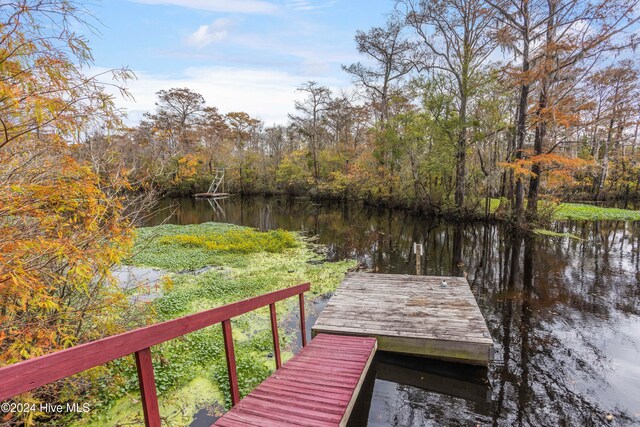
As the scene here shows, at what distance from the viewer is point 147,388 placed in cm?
213

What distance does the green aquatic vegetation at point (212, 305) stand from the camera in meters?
4.44

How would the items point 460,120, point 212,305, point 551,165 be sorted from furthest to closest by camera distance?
1. point 460,120
2. point 551,165
3. point 212,305

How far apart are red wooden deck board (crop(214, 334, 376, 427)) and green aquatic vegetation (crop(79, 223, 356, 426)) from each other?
109 centimetres

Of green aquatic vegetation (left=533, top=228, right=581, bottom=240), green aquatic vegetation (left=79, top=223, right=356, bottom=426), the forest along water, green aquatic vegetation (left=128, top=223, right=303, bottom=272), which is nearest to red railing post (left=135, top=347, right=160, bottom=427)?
green aquatic vegetation (left=79, top=223, right=356, bottom=426)

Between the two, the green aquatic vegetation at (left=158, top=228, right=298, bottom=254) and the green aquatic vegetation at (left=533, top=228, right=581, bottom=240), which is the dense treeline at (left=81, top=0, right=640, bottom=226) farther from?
the green aquatic vegetation at (left=158, top=228, right=298, bottom=254)

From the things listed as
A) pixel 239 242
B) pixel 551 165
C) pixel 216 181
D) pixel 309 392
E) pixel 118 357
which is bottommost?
pixel 239 242

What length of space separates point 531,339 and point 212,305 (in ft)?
22.8

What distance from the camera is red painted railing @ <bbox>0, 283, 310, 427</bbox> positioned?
1400 mm

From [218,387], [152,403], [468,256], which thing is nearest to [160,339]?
[152,403]

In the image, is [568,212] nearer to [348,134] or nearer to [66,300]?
[348,134]

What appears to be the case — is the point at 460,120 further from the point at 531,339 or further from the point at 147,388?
the point at 147,388

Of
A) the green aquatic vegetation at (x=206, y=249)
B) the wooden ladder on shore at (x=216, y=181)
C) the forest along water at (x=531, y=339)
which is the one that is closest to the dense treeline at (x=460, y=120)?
the wooden ladder on shore at (x=216, y=181)

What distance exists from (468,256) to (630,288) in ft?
15.5

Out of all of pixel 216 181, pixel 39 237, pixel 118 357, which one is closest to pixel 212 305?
pixel 39 237
